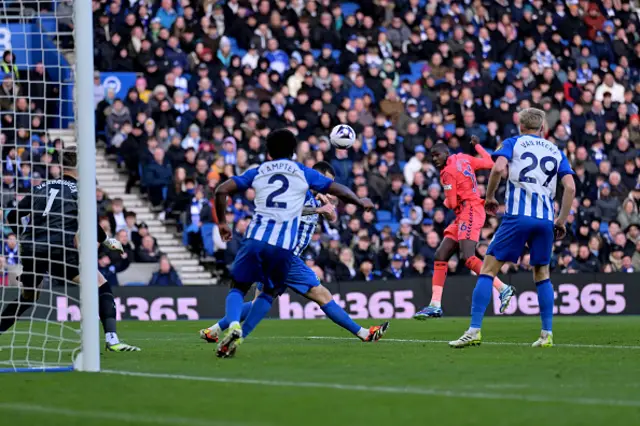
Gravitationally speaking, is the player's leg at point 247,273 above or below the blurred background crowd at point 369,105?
below

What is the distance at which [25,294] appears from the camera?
40.2 ft

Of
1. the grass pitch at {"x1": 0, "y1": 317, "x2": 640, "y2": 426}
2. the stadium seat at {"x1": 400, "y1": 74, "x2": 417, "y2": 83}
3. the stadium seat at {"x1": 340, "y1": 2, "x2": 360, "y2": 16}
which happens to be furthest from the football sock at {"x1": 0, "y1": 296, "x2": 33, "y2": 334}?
the stadium seat at {"x1": 340, "y1": 2, "x2": 360, "y2": 16}

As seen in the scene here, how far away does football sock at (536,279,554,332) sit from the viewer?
12.1m

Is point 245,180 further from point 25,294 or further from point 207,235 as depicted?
point 207,235

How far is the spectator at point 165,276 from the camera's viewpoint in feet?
73.2

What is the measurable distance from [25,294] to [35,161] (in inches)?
263

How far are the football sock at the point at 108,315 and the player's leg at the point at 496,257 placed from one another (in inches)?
133

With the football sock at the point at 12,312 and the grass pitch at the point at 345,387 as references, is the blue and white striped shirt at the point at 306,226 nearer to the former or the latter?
the grass pitch at the point at 345,387

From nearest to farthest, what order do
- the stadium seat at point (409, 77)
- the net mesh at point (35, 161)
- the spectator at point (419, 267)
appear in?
the net mesh at point (35, 161) → the spectator at point (419, 267) → the stadium seat at point (409, 77)

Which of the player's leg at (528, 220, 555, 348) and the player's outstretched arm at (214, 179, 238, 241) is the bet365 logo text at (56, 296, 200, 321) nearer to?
the player's leg at (528, 220, 555, 348)

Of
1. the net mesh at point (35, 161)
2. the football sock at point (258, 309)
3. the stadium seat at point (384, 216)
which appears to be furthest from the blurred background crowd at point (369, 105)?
the football sock at point (258, 309)

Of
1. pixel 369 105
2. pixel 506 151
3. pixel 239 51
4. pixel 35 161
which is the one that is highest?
pixel 239 51

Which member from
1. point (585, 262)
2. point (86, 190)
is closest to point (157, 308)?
point (585, 262)

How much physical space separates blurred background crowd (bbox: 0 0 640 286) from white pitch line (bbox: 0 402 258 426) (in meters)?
13.4
